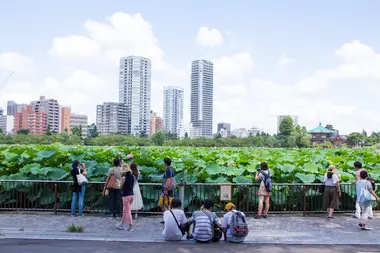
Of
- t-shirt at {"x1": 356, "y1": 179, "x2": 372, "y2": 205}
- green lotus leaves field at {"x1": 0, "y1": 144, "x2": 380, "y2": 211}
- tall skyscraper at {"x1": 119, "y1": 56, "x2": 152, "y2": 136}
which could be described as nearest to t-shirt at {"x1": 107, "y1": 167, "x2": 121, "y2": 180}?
green lotus leaves field at {"x1": 0, "y1": 144, "x2": 380, "y2": 211}

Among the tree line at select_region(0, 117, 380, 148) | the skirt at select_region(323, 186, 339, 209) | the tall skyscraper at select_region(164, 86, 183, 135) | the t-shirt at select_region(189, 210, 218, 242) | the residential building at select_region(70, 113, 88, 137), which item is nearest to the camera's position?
the t-shirt at select_region(189, 210, 218, 242)

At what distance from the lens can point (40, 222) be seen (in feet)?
31.8

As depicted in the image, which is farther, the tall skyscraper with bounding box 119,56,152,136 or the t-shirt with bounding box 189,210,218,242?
the tall skyscraper with bounding box 119,56,152,136

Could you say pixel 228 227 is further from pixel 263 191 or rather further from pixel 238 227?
pixel 263 191

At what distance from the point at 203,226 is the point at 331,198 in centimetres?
490

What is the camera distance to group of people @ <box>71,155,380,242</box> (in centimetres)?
788

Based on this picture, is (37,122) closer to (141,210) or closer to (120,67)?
(120,67)

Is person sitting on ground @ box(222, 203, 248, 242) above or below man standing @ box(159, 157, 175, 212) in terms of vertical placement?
below

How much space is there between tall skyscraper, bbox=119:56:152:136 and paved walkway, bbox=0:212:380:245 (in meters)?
145

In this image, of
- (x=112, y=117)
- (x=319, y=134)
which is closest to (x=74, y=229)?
(x=319, y=134)

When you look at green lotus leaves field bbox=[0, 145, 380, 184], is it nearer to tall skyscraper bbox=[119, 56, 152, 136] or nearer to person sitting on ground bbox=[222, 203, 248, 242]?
person sitting on ground bbox=[222, 203, 248, 242]

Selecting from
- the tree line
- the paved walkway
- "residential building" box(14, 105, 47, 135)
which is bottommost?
the paved walkway

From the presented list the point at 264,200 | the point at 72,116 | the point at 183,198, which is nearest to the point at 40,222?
the point at 183,198

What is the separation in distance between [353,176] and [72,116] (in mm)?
187400
